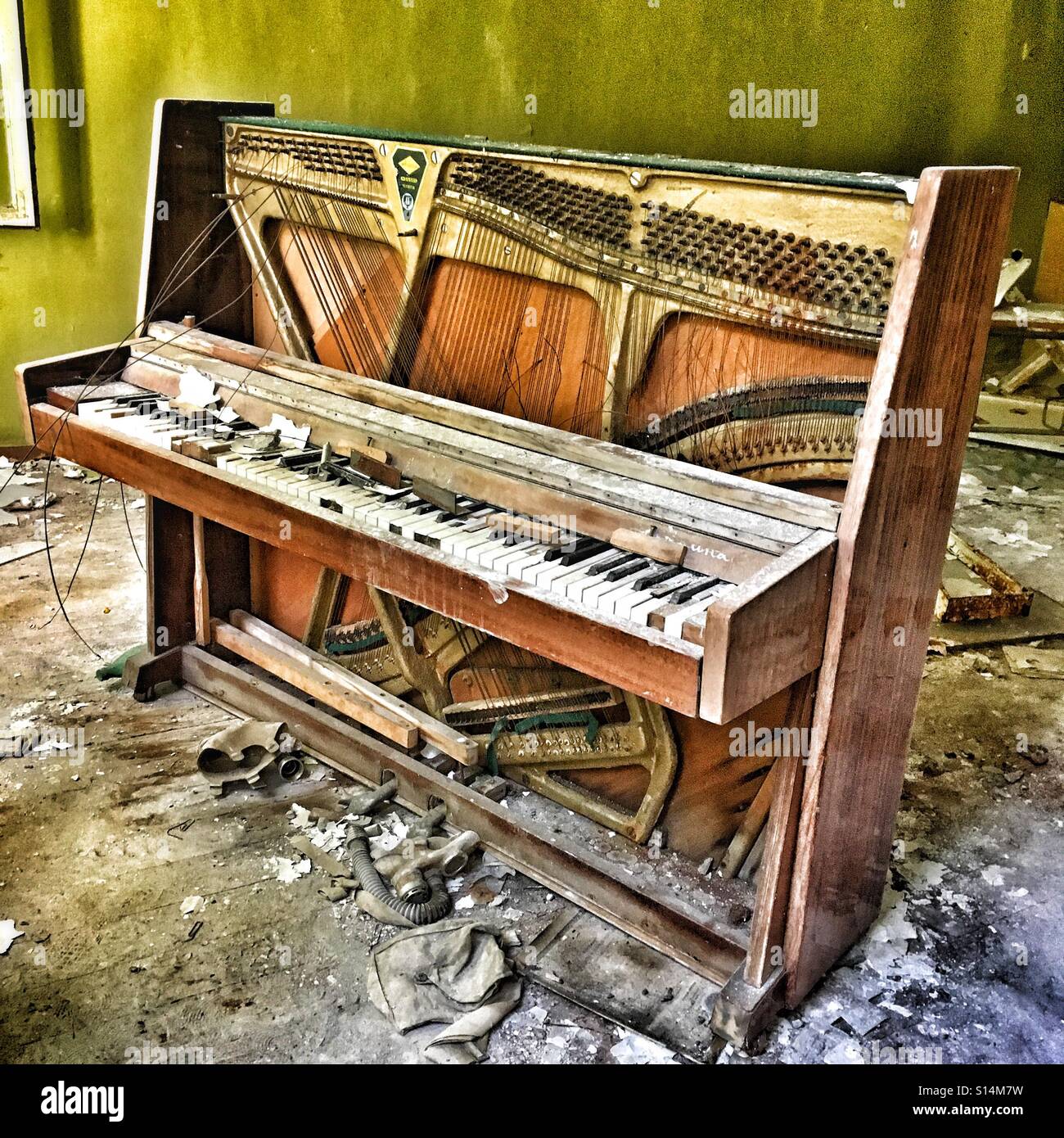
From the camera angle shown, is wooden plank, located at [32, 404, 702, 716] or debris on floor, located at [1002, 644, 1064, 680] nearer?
wooden plank, located at [32, 404, 702, 716]

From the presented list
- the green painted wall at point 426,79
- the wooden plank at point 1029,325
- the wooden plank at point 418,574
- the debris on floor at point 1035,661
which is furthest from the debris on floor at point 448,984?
the wooden plank at point 1029,325

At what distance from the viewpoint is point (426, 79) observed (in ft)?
18.5

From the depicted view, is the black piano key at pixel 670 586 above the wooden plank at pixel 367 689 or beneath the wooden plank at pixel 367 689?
above

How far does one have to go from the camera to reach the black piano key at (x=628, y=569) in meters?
2.19

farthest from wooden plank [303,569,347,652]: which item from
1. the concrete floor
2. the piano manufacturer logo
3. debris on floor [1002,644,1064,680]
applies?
debris on floor [1002,644,1064,680]

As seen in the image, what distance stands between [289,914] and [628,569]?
139 centimetres

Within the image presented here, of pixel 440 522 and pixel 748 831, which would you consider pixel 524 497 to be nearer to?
pixel 440 522

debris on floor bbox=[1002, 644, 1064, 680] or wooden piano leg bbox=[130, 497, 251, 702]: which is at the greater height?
wooden piano leg bbox=[130, 497, 251, 702]

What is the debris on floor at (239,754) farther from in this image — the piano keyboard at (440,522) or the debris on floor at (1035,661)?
the debris on floor at (1035,661)

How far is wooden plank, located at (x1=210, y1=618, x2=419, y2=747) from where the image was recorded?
330cm

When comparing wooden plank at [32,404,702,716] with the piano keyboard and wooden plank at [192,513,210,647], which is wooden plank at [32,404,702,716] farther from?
wooden plank at [192,513,210,647]

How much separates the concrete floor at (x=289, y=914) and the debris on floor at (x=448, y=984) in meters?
0.05

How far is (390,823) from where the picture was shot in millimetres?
3291
